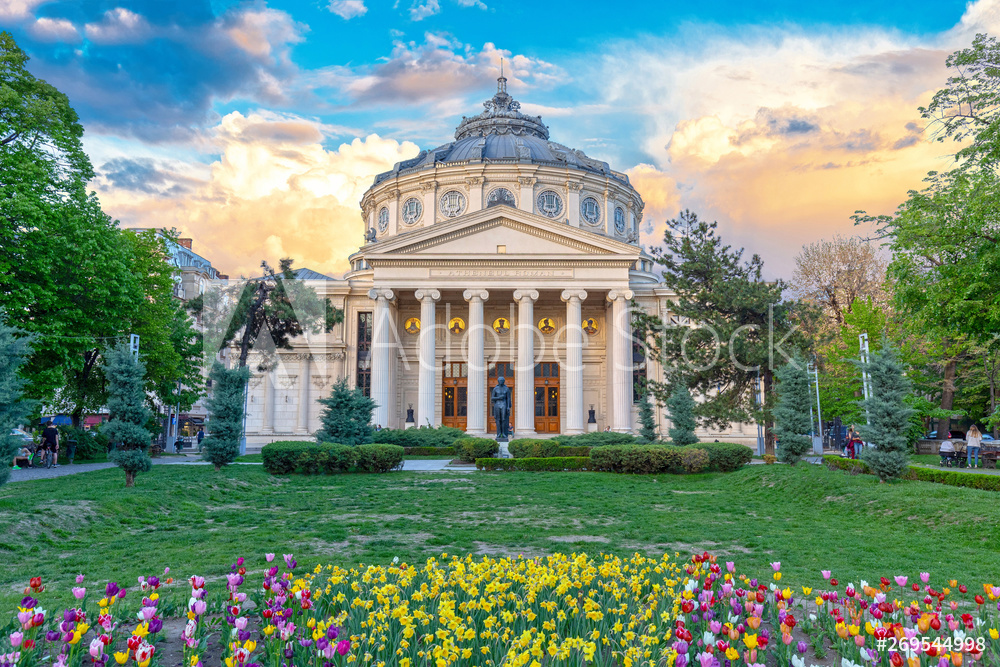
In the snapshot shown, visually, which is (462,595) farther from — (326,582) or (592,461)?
(592,461)

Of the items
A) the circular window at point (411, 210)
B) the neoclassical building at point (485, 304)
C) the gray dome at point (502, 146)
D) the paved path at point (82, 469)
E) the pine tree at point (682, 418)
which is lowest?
the paved path at point (82, 469)

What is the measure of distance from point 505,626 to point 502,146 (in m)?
52.3

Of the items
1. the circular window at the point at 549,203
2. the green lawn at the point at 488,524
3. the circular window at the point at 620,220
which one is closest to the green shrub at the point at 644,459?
the green lawn at the point at 488,524

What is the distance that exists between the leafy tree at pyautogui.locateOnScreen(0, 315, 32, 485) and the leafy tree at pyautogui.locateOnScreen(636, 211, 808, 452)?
82.6 feet

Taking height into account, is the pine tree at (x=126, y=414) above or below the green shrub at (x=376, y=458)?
above

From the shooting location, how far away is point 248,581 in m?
7.82

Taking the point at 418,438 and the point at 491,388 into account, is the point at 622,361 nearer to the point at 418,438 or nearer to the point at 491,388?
the point at 491,388

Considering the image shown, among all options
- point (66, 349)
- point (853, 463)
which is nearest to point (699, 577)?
point (853, 463)

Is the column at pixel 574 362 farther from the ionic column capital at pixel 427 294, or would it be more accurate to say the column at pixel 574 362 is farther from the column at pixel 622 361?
the ionic column capital at pixel 427 294

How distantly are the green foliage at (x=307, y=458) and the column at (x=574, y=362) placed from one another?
19.5 m

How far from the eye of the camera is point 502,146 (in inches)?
2137

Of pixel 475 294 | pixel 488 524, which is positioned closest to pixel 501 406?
pixel 475 294

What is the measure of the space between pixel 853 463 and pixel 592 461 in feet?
28.1

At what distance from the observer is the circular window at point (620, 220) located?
55847mm
